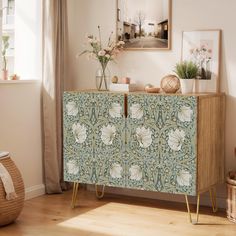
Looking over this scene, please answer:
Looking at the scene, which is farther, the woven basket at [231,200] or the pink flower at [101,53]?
the pink flower at [101,53]

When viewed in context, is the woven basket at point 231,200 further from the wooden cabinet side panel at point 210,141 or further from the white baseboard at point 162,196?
the white baseboard at point 162,196

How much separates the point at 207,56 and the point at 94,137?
3.78ft

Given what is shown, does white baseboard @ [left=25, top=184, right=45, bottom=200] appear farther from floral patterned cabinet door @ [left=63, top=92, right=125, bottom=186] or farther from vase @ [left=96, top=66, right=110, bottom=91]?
vase @ [left=96, top=66, right=110, bottom=91]

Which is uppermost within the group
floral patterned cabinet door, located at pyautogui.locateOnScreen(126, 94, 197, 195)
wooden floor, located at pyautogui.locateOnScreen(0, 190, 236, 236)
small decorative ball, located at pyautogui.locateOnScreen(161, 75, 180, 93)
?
small decorative ball, located at pyautogui.locateOnScreen(161, 75, 180, 93)

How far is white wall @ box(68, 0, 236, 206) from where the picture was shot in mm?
4504

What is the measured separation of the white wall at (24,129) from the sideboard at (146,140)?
0.43 meters

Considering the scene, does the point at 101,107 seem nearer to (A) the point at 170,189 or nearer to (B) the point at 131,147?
(B) the point at 131,147

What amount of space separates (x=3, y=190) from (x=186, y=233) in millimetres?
1338

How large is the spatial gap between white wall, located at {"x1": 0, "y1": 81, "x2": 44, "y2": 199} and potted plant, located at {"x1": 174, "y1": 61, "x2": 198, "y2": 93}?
132 cm

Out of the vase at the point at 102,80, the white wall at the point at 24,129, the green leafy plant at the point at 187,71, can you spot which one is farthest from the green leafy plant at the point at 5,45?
the green leafy plant at the point at 187,71

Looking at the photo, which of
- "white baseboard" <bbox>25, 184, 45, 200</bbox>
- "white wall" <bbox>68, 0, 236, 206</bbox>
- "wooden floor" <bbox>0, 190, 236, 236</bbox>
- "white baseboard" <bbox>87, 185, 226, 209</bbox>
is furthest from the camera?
"white baseboard" <bbox>25, 184, 45, 200</bbox>

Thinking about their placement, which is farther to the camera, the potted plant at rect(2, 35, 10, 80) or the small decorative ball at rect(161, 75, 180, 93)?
the potted plant at rect(2, 35, 10, 80)

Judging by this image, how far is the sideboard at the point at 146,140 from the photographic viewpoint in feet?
13.5

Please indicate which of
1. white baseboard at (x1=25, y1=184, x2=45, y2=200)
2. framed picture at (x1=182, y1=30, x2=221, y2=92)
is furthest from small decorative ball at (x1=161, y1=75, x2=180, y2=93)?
white baseboard at (x1=25, y1=184, x2=45, y2=200)
